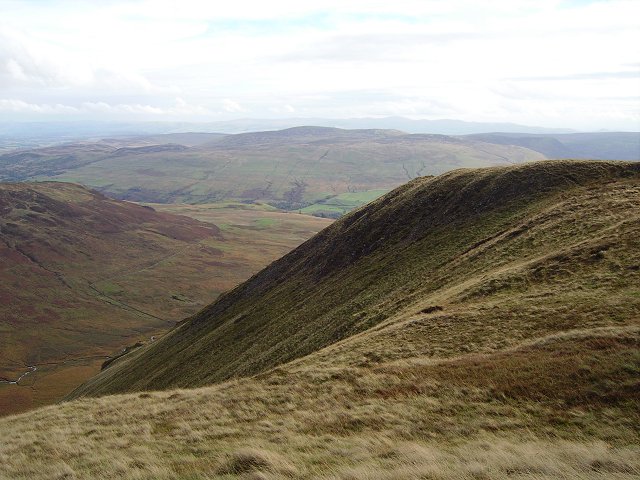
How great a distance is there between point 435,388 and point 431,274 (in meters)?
28.7

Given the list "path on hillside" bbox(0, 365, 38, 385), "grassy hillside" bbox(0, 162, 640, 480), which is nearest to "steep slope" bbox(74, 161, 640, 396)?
"grassy hillside" bbox(0, 162, 640, 480)

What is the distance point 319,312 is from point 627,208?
32011mm

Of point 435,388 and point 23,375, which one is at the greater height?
point 435,388

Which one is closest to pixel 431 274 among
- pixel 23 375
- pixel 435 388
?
pixel 435 388

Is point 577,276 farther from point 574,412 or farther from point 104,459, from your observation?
point 104,459

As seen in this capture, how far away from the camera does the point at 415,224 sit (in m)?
65.9

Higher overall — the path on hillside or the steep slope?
the steep slope

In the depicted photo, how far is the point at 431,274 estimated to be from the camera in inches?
1929

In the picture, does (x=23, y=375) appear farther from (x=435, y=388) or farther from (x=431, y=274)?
(x=435, y=388)

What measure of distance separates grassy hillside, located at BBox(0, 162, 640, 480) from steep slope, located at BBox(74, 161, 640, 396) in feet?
0.82

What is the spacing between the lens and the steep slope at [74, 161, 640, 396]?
30.3 m

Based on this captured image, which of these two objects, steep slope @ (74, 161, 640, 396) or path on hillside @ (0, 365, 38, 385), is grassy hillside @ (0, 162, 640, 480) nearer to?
steep slope @ (74, 161, 640, 396)

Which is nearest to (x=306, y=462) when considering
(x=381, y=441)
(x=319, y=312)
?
(x=381, y=441)

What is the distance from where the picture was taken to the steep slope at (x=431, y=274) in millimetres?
30281
